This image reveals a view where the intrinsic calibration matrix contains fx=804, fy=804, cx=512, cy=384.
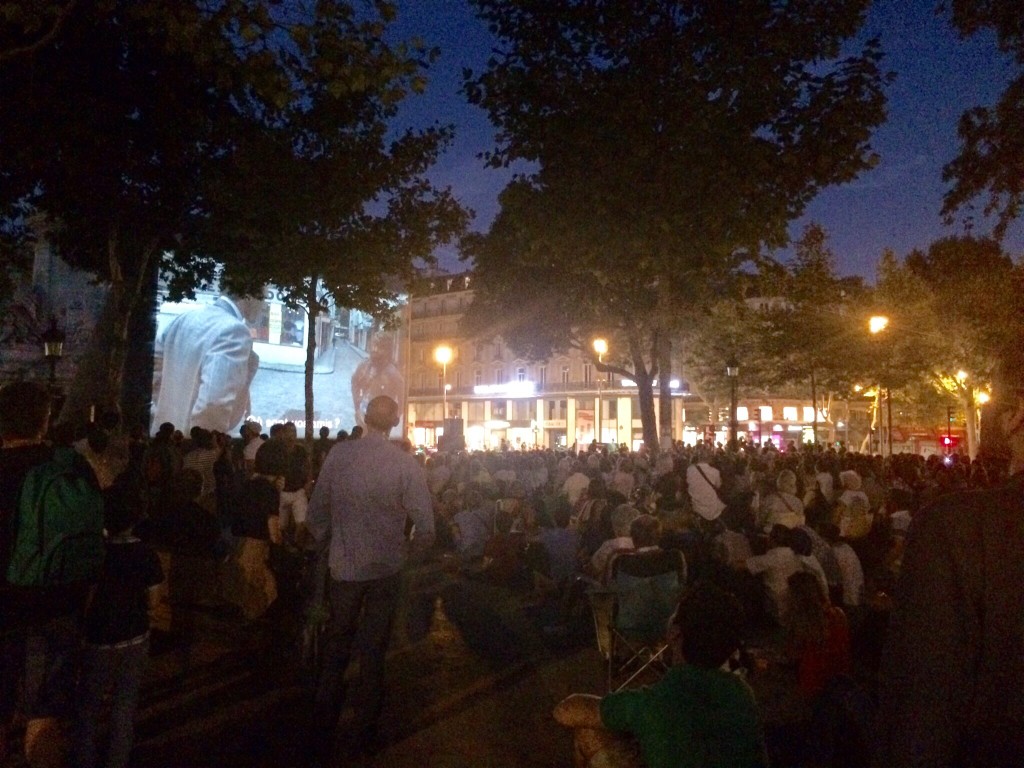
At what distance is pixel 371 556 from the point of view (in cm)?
454

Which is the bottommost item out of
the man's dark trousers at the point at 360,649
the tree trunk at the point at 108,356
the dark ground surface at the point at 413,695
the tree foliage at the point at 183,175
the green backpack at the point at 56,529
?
the dark ground surface at the point at 413,695

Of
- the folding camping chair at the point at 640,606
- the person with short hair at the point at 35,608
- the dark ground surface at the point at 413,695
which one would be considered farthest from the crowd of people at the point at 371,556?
the folding camping chair at the point at 640,606

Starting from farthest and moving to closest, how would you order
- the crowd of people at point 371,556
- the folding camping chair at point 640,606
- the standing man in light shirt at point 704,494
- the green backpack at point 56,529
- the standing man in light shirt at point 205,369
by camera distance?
the standing man in light shirt at point 205,369, the standing man in light shirt at point 704,494, the folding camping chair at point 640,606, the crowd of people at point 371,556, the green backpack at point 56,529

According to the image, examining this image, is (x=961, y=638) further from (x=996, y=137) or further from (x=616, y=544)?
(x=996, y=137)

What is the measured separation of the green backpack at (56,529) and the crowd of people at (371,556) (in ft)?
0.11

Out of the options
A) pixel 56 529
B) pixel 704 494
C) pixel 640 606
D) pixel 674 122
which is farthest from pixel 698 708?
pixel 674 122

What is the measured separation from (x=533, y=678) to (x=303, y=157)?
545 inches

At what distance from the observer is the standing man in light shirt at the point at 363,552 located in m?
4.55

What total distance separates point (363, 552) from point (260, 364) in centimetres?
2772

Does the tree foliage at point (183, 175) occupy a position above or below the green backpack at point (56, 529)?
above

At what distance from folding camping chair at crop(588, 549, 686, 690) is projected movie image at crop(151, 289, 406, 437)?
57.5ft

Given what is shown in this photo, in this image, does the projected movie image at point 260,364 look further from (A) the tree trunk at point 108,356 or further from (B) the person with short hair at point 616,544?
(B) the person with short hair at point 616,544

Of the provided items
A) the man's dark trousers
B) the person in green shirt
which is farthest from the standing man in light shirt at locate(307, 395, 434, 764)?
the person in green shirt

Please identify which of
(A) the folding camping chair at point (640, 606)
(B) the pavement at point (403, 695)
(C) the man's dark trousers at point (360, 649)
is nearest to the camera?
(C) the man's dark trousers at point (360, 649)
